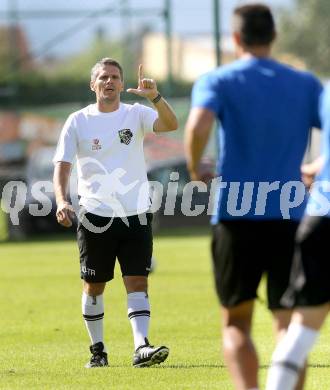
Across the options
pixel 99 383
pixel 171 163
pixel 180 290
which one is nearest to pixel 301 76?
pixel 99 383

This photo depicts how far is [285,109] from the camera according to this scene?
5.99 meters

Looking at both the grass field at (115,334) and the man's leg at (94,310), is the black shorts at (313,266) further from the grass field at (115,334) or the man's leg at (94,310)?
the man's leg at (94,310)

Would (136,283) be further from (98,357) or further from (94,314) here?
(98,357)

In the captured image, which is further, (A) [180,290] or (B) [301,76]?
(A) [180,290]

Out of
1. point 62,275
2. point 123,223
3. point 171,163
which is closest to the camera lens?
point 123,223

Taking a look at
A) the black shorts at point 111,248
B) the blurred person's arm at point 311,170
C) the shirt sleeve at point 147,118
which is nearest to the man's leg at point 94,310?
the black shorts at point 111,248

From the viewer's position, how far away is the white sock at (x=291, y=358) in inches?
225

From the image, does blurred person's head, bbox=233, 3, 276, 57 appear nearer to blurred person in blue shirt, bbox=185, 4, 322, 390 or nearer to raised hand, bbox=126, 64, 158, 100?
blurred person in blue shirt, bbox=185, 4, 322, 390

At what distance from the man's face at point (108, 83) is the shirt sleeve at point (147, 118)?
0.24 m

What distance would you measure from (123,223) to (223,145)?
2961 millimetres

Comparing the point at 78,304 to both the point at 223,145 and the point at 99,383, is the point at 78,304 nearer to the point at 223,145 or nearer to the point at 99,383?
the point at 99,383

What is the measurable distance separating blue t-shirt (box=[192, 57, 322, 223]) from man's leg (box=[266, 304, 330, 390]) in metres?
0.58

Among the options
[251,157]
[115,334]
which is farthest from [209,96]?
[115,334]

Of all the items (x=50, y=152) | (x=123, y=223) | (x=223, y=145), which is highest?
(x=223, y=145)
